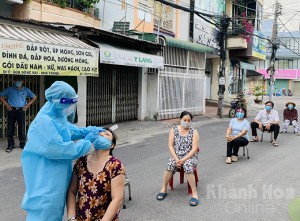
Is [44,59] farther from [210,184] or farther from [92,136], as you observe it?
[92,136]

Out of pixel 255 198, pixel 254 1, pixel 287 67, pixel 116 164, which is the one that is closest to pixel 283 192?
pixel 255 198

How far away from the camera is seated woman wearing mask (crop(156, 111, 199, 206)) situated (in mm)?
5500

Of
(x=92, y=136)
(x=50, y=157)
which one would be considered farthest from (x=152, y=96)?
(x=50, y=157)

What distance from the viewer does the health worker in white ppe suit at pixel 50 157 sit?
2664 millimetres

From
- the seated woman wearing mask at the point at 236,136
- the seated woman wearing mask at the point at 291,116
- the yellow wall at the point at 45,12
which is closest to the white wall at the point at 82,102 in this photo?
the yellow wall at the point at 45,12

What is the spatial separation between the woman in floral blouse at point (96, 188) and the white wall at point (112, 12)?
1254 cm

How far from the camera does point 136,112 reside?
1505 centimetres

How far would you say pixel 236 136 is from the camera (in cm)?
807

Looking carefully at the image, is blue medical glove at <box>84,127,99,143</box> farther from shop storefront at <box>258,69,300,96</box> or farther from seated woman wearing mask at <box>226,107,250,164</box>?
shop storefront at <box>258,69,300,96</box>

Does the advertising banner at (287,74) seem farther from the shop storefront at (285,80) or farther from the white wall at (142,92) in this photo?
the white wall at (142,92)

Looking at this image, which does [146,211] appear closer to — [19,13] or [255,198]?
[255,198]

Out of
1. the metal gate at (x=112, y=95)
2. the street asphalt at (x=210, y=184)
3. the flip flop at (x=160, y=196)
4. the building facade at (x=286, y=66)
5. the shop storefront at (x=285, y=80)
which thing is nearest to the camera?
the street asphalt at (x=210, y=184)

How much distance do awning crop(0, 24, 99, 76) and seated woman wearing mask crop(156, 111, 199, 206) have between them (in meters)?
4.09

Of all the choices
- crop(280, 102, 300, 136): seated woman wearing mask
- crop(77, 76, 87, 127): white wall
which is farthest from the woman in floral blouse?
crop(280, 102, 300, 136): seated woman wearing mask
